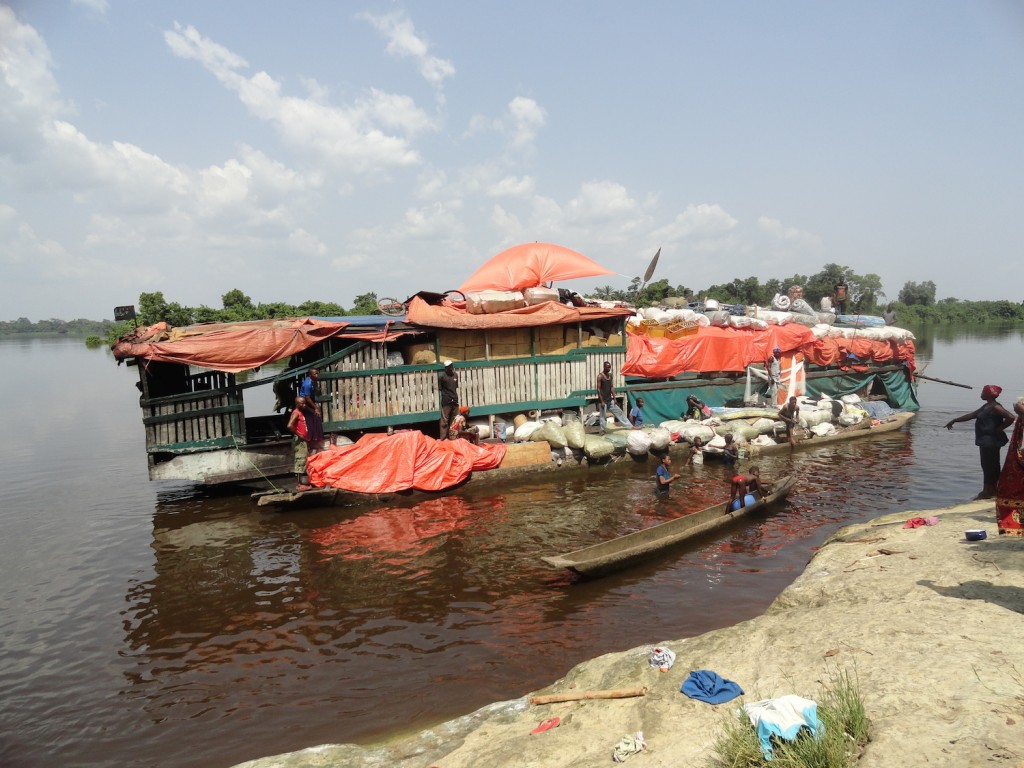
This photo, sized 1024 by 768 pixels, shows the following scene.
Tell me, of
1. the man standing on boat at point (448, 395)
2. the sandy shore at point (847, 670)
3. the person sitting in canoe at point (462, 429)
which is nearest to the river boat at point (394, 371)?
the man standing on boat at point (448, 395)

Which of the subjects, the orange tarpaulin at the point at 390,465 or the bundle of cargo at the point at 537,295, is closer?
the orange tarpaulin at the point at 390,465

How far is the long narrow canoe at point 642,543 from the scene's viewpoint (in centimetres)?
805

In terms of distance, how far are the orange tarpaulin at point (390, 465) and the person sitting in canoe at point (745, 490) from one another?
5.07 m

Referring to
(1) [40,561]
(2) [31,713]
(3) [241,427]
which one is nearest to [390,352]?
(3) [241,427]

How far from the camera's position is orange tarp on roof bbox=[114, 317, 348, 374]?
10.8 meters

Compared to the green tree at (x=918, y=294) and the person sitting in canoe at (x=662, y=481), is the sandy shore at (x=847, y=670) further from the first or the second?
the green tree at (x=918, y=294)

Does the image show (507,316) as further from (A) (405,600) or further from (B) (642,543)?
(A) (405,600)

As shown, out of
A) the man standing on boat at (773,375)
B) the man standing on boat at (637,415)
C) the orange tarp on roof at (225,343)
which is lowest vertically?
the man standing on boat at (637,415)

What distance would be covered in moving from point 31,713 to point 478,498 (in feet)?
24.4

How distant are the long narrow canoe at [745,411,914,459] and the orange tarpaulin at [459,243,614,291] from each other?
589 cm

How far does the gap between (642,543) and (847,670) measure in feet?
14.8

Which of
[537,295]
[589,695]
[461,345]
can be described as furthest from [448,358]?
[589,695]

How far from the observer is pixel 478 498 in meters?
12.3

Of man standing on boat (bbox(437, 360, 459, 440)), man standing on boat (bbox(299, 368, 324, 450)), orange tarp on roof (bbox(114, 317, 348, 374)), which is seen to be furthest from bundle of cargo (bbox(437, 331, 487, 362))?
man standing on boat (bbox(299, 368, 324, 450))
